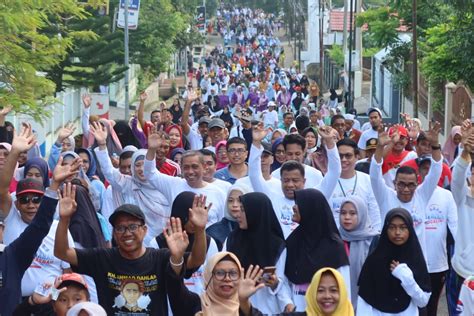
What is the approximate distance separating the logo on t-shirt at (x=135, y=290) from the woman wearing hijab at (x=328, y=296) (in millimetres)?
1034

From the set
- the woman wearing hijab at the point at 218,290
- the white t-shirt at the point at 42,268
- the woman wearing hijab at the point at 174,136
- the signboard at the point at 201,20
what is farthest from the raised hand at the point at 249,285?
the signboard at the point at 201,20

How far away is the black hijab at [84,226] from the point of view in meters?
9.34

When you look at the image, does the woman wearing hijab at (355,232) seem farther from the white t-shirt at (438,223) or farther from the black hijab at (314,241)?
the black hijab at (314,241)

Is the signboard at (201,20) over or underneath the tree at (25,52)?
over

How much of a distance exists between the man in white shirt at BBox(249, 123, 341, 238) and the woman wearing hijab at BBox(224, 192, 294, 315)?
41.9 inches

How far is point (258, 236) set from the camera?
29.5 ft

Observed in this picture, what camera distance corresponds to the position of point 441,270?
11.3 metres

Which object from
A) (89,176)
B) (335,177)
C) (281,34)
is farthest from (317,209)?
(281,34)

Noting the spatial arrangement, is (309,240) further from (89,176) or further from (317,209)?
(89,176)

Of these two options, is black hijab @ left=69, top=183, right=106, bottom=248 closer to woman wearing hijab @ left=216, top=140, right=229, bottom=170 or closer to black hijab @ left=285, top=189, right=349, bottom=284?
black hijab @ left=285, top=189, right=349, bottom=284

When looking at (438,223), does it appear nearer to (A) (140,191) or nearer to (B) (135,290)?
(A) (140,191)

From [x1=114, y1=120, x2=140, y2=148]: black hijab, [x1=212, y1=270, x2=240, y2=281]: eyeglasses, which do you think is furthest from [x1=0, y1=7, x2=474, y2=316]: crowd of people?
[x1=114, y1=120, x2=140, y2=148]: black hijab

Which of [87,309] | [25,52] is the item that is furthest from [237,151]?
[25,52]

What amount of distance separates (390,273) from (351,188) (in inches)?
77.2
